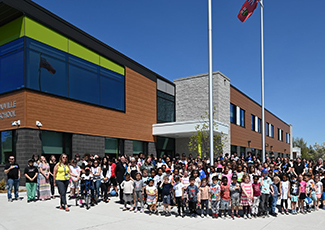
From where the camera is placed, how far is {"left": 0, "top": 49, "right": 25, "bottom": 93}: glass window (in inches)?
604

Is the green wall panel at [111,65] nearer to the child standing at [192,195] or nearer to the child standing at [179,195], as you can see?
the child standing at [179,195]

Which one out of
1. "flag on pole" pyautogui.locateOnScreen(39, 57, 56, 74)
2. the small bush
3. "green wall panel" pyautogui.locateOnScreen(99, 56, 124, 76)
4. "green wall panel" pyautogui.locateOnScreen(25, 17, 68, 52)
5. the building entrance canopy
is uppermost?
"green wall panel" pyautogui.locateOnScreen(25, 17, 68, 52)

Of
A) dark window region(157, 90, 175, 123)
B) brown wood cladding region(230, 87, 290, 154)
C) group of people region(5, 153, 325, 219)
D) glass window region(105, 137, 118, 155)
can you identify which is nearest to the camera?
group of people region(5, 153, 325, 219)

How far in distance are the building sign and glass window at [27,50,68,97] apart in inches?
56.9

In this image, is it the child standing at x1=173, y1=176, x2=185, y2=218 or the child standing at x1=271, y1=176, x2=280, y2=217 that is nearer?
the child standing at x1=173, y1=176, x2=185, y2=218

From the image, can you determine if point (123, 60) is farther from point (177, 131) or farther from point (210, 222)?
point (210, 222)

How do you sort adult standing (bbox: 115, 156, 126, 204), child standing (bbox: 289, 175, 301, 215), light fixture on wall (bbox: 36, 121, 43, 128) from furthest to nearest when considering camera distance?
light fixture on wall (bbox: 36, 121, 43, 128), adult standing (bbox: 115, 156, 126, 204), child standing (bbox: 289, 175, 301, 215)

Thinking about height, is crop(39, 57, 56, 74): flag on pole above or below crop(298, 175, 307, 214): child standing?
above

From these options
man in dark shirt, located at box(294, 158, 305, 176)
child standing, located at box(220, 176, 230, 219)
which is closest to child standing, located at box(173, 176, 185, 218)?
child standing, located at box(220, 176, 230, 219)

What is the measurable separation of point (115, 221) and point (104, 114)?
1226 cm

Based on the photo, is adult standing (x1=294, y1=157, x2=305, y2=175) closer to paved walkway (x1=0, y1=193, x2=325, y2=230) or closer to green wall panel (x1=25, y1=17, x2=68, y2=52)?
paved walkway (x1=0, y1=193, x2=325, y2=230)

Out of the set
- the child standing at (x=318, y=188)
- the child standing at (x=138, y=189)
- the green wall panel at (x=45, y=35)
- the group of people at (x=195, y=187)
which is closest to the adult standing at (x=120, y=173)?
the group of people at (x=195, y=187)

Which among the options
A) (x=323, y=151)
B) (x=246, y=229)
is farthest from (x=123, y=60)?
(x=323, y=151)

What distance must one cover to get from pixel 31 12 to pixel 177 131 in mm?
13854
